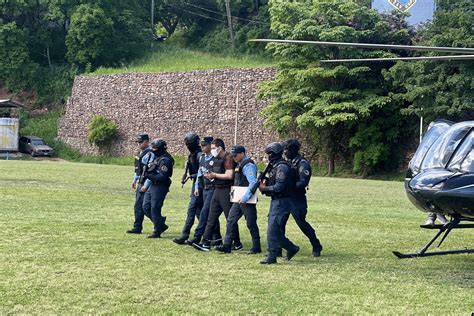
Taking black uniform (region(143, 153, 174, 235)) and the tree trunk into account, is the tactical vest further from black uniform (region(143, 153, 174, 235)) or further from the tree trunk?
the tree trunk

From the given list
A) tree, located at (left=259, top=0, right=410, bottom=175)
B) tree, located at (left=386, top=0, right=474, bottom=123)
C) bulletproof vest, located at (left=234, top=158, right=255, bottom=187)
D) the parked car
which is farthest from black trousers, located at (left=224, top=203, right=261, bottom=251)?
the parked car

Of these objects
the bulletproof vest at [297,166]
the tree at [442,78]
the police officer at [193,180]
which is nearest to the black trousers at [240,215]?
the bulletproof vest at [297,166]

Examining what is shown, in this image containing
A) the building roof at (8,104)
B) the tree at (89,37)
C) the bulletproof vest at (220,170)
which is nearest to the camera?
the bulletproof vest at (220,170)

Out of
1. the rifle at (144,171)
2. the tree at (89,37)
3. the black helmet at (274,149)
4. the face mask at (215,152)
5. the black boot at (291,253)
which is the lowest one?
the black boot at (291,253)

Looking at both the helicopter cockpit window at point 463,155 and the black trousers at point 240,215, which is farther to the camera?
the black trousers at point 240,215

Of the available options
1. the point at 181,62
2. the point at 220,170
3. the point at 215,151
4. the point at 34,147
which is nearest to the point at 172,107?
the point at 181,62

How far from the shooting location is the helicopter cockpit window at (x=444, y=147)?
923cm

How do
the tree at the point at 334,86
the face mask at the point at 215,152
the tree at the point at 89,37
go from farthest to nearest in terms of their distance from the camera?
the tree at the point at 89,37
the tree at the point at 334,86
the face mask at the point at 215,152

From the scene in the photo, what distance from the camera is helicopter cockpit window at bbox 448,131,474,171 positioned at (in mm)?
8914

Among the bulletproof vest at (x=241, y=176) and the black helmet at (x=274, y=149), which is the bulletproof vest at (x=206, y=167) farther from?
the black helmet at (x=274, y=149)

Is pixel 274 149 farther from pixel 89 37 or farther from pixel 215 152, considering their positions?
pixel 89 37

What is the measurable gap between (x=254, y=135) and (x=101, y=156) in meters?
11.9

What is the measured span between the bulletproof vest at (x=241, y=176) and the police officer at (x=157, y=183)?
165cm

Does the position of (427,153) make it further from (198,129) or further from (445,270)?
(198,129)
